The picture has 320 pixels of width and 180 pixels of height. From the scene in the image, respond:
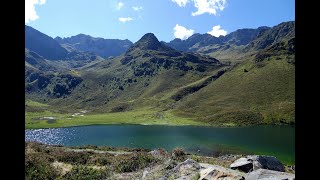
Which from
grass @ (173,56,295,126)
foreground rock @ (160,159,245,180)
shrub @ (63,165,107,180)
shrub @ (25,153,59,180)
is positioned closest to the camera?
foreground rock @ (160,159,245,180)

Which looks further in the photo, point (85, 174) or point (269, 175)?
point (85, 174)

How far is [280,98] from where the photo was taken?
179 m

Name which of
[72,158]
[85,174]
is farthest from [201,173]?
[72,158]

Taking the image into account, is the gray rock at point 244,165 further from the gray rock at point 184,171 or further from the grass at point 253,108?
Answer: the grass at point 253,108

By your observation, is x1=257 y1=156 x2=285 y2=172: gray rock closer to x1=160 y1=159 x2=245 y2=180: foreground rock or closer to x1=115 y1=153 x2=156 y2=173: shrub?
x1=160 y1=159 x2=245 y2=180: foreground rock

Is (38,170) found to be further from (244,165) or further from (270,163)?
(270,163)

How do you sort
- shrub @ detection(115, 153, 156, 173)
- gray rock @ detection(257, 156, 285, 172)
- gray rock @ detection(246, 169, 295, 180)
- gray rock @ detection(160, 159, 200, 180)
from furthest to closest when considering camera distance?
1. shrub @ detection(115, 153, 156, 173)
2. gray rock @ detection(257, 156, 285, 172)
3. gray rock @ detection(160, 159, 200, 180)
4. gray rock @ detection(246, 169, 295, 180)

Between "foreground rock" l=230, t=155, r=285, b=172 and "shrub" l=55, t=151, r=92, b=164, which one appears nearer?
"foreground rock" l=230, t=155, r=285, b=172

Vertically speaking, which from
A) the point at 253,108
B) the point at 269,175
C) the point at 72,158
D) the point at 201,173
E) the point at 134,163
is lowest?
the point at 253,108

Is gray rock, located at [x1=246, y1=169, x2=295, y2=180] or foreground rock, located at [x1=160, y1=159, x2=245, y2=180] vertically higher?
gray rock, located at [x1=246, y1=169, x2=295, y2=180]

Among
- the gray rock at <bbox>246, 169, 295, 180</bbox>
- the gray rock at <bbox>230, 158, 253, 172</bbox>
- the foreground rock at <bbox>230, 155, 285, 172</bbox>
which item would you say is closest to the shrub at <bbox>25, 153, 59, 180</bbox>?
the gray rock at <bbox>230, 158, 253, 172</bbox>
